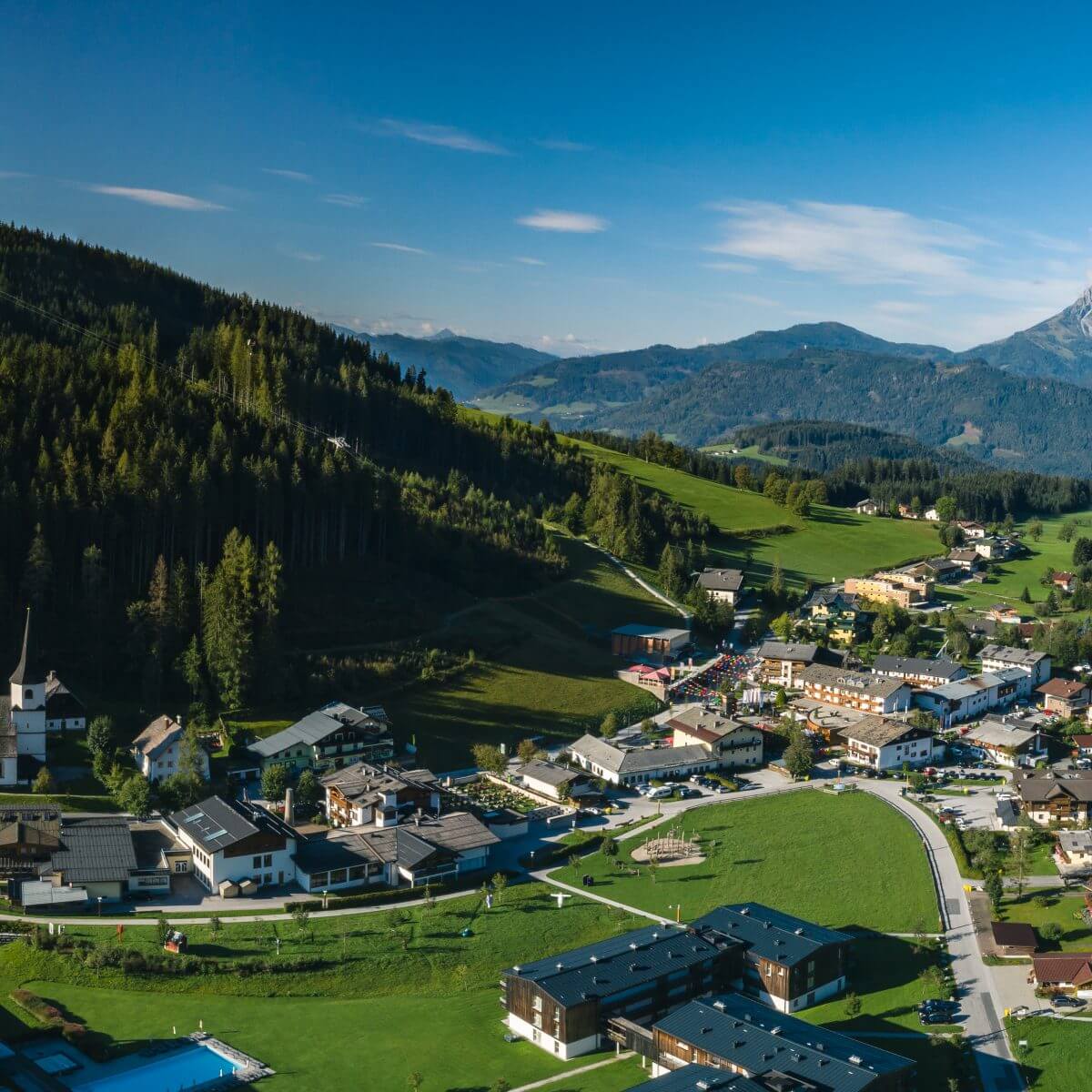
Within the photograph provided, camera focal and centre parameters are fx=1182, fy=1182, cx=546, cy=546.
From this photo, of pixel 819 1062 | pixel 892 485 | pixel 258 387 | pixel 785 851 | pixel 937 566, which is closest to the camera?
pixel 819 1062

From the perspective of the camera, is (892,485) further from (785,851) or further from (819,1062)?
(819,1062)

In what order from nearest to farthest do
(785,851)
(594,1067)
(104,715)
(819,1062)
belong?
(819,1062)
(594,1067)
(785,851)
(104,715)

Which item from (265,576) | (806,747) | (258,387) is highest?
(258,387)

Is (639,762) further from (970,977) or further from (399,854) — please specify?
(970,977)

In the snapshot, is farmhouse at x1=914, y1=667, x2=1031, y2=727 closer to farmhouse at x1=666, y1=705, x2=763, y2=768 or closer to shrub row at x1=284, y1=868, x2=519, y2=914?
farmhouse at x1=666, y1=705, x2=763, y2=768

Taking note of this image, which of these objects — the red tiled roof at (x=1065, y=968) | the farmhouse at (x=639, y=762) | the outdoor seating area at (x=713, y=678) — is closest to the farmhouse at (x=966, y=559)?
the outdoor seating area at (x=713, y=678)

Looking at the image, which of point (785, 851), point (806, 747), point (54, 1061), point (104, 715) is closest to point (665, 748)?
point (806, 747)

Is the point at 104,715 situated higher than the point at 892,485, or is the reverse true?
the point at 892,485
